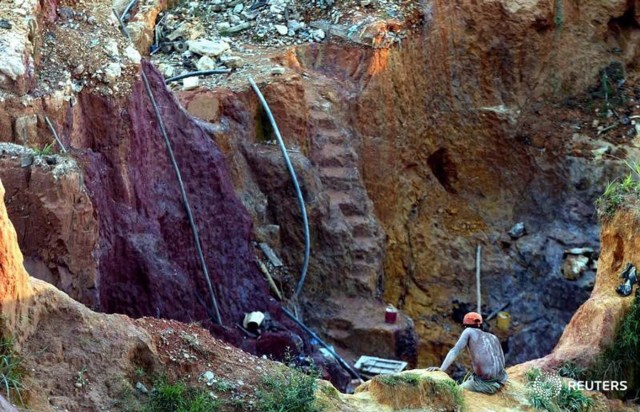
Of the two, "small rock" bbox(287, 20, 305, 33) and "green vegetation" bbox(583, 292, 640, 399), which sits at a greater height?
"small rock" bbox(287, 20, 305, 33)

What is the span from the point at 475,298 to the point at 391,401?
Answer: 316 inches

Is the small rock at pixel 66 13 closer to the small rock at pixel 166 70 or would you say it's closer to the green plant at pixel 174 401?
the small rock at pixel 166 70

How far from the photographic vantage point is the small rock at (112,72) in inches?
395

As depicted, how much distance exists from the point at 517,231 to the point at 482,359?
8100 mm

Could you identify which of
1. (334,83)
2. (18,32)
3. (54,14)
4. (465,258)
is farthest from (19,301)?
(465,258)

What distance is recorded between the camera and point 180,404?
689 centimetres

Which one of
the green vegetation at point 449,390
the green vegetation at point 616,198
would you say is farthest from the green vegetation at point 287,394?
the green vegetation at point 616,198

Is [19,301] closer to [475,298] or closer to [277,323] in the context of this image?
[277,323]

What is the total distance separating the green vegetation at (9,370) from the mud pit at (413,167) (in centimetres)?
413

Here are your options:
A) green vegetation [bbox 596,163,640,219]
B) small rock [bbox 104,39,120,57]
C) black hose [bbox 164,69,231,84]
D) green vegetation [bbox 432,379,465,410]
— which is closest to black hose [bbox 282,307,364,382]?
green vegetation [bbox 596,163,640,219]

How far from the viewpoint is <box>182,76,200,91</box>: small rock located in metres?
13.8

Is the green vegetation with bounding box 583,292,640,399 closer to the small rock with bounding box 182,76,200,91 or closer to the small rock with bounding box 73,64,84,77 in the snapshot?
the small rock with bounding box 73,64,84,77

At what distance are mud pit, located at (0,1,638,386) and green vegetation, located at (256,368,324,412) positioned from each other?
3.25m

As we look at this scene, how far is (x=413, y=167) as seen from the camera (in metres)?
16.1
